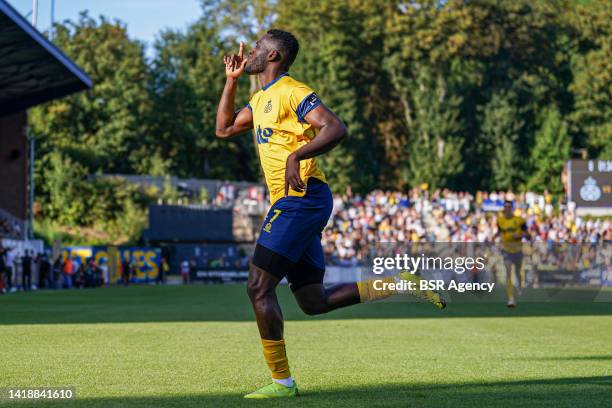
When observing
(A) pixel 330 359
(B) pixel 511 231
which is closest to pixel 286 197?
(A) pixel 330 359

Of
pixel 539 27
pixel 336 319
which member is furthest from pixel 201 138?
pixel 336 319

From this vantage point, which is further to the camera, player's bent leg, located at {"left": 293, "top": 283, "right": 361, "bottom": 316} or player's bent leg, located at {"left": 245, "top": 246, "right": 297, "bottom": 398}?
player's bent leg, located at {"left": 293, "top": 283, "right": 361, "bottom": 316}

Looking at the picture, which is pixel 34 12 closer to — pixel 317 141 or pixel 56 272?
pixel 56 272

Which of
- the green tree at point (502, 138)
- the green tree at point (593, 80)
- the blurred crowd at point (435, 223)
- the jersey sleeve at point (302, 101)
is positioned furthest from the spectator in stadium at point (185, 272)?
the jersey sleeve at point (302, 101)

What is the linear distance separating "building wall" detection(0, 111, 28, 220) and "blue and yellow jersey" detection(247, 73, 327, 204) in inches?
1812

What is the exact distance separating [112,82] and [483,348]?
68.2 meters

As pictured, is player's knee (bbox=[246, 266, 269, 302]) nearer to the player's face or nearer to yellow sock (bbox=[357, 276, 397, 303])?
yellow sock (bbox=[357, 276, 397, 303])

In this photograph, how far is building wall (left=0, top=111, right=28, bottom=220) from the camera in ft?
173

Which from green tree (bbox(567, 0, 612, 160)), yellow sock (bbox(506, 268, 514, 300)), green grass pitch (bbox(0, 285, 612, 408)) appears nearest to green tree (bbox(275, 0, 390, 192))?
green tree (bbox(567, 0, 612, 160))

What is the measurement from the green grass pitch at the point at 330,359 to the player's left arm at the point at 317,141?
1482 mm

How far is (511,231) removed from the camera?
24.3 metres

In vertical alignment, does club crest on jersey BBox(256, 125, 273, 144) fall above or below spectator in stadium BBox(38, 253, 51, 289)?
above

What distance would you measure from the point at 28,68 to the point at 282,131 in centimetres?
3875

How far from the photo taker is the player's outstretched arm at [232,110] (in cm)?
875
